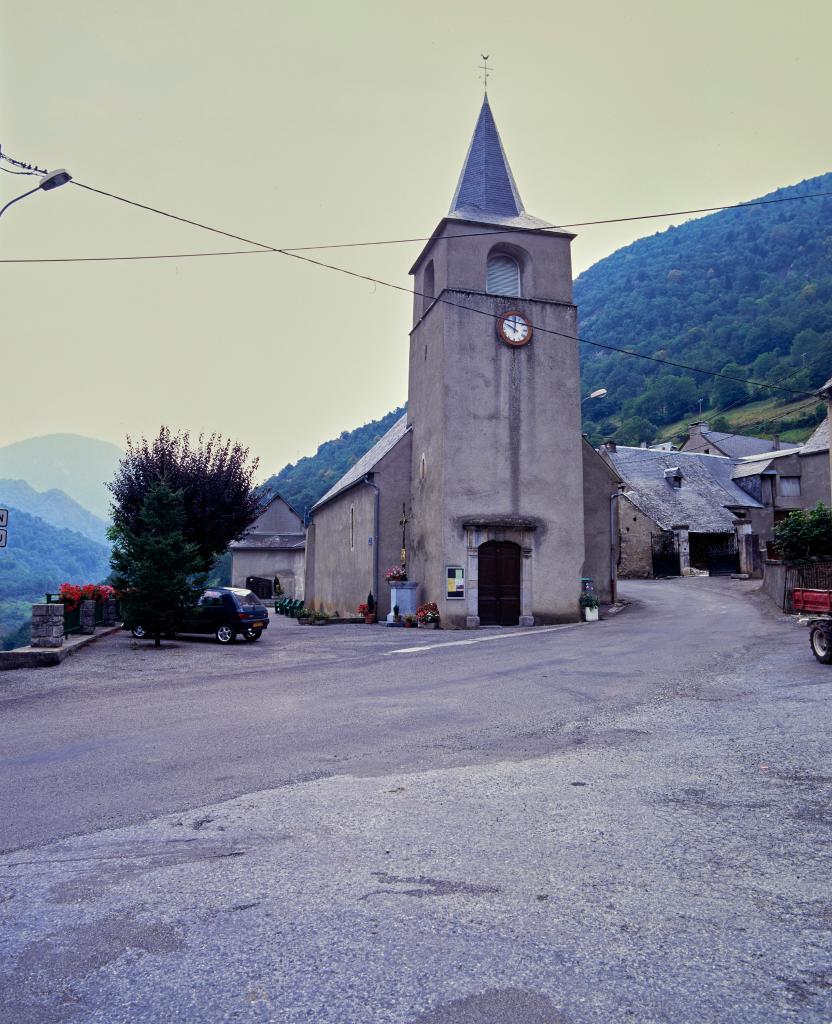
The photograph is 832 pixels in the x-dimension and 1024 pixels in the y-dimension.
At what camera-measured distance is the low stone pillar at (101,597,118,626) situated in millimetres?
21172

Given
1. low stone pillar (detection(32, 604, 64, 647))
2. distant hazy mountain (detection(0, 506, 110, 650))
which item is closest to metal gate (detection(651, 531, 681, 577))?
low stone pillar (detection(32, 604, 64, 647))

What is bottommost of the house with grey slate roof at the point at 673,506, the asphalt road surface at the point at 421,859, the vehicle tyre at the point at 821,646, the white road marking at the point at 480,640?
the asphalt road surface at the point at 421,859

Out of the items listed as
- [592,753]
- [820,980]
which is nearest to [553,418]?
[592,753]

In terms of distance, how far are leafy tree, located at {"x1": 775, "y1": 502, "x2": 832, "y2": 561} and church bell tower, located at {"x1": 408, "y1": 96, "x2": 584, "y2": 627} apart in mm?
7217

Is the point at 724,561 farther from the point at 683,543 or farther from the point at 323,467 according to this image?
the point at 323,467

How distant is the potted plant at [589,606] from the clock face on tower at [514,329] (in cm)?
879

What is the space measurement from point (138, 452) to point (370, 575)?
30.3ft

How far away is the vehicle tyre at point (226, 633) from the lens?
1938 cm

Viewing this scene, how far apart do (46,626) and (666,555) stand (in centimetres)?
3704

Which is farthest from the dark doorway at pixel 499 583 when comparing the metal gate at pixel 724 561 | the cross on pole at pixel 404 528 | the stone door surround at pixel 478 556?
the metal gate at pixel 724 561

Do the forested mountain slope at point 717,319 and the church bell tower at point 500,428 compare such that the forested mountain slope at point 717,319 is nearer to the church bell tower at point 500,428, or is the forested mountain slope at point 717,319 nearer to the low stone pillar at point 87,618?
the church bell tower at point 500,428

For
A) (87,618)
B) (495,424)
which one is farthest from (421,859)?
(495,424)

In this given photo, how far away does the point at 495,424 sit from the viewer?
78.6 feet

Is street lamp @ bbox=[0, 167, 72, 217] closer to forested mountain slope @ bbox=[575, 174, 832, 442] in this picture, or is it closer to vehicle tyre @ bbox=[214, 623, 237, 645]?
vehicle tyre @ bbox=[214, 623, 237, 645]
